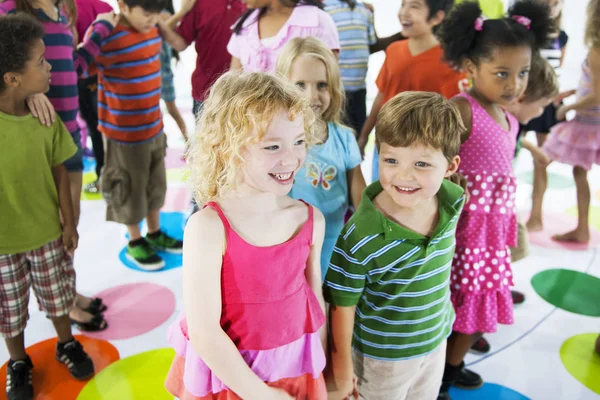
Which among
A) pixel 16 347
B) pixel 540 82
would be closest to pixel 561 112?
pixel 540 82

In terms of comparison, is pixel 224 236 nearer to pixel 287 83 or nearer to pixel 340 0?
pixel 287 83

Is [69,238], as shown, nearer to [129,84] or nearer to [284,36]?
[129,84]

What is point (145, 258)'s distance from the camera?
91.9 inches

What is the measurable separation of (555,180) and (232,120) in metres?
3.30

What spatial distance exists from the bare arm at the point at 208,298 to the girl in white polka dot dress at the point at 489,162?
2.63ft

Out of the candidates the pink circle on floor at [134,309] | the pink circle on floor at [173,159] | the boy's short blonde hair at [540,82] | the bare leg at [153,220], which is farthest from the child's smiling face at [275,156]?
the pink circle on floor at [173,159]

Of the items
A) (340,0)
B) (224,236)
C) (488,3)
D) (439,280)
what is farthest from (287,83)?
(488,3)

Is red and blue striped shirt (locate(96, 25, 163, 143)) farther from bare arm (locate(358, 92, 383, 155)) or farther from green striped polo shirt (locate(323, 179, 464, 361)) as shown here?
green striped polo shirt (locate(323, 179, 464, 361))

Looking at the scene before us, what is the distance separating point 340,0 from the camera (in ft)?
7.72

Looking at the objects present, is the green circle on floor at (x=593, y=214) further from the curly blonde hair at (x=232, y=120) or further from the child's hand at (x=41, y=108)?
the child's hand at (x=41, y=108)

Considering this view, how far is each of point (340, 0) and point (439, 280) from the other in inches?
66.9

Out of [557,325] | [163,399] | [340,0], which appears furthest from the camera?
[340,0]

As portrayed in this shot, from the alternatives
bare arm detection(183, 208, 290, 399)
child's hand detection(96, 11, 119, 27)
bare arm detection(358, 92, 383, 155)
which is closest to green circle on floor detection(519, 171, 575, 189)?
bare arm detection(358, 92, 383, 155)

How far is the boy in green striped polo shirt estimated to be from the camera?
1.02 meters
